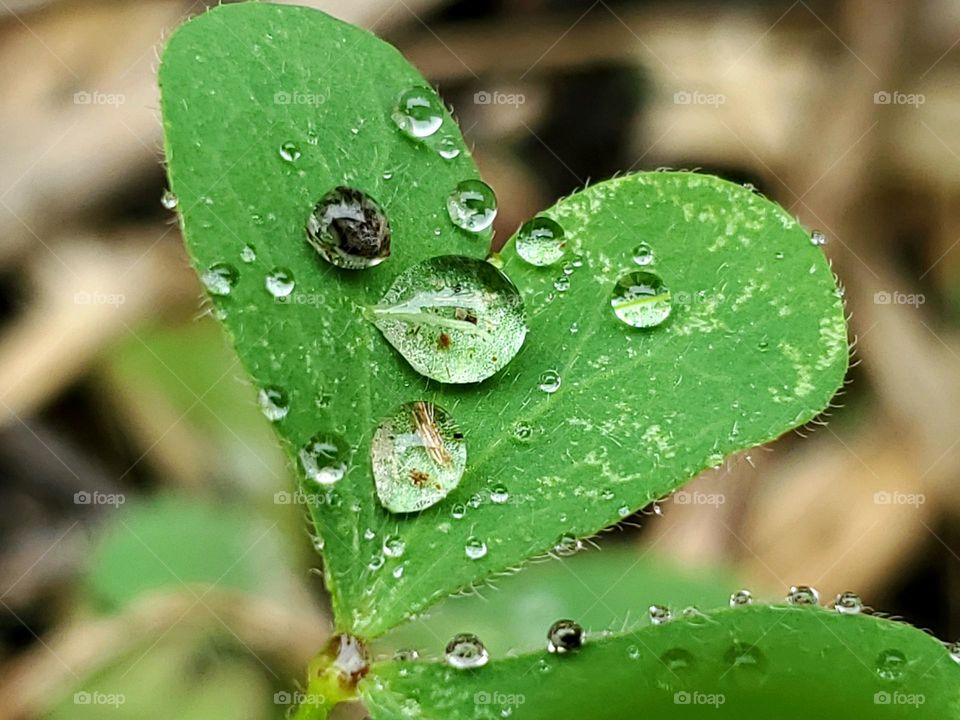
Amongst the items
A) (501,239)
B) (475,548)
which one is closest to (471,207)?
(475,548)

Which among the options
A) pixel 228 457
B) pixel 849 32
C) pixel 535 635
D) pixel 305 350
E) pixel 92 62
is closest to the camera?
pixel 305 350

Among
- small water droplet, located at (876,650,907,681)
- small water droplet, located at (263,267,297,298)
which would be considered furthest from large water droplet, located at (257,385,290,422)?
small water droplet, located at (876,650,907,681)

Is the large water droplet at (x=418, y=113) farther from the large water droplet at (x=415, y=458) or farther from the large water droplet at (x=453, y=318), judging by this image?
the large water droplet at (x=415, y=458)

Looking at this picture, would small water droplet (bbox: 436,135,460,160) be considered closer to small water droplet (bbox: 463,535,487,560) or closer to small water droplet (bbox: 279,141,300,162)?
small water droplet (bbox: 279,141,300,162)

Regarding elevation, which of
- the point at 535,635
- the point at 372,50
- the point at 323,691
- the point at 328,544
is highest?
the point at 372,50

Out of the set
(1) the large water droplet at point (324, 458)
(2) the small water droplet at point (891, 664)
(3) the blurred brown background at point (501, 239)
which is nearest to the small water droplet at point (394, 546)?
(1) the large water droplet at point (324, 458)

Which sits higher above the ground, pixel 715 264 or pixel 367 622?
pixel 715 264

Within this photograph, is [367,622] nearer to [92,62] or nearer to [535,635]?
[535,635]

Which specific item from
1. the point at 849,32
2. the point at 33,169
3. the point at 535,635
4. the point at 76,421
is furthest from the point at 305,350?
the point at 849,32
